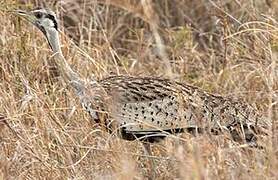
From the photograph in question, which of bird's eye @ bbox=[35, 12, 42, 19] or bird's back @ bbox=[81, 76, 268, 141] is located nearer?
bird's back @ bbox=[81, 76, 268, 141]

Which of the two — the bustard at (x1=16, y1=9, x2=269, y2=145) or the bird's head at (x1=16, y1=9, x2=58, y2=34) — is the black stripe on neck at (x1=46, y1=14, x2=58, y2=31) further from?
the bustard at (x1=16, y1=9, x2=269, y2=145)

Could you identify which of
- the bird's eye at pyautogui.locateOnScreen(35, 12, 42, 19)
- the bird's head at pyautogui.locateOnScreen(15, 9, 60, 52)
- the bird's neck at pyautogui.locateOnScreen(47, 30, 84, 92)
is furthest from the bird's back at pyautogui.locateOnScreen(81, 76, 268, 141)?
the bird's eye at pyautogui.locateOnScreen(35, 12, 42, 19)

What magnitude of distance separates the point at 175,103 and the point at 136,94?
0.20 meters

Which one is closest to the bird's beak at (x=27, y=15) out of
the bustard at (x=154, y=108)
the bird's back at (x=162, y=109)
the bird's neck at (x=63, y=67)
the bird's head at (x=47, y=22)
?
the bird's head at (x=47, y=22)

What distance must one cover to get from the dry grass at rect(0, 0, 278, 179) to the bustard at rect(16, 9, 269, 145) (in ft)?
0.30

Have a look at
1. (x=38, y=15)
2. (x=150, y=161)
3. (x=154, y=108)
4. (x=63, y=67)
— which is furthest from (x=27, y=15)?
(x=150, y=161)

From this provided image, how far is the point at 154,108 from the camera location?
14.7 ft

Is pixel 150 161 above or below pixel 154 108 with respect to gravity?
below

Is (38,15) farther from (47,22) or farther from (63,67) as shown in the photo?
(63,67)

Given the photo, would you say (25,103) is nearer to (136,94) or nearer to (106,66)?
(136,94)

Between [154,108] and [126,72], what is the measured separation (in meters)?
1.13

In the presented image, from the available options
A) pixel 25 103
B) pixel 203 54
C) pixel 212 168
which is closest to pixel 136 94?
pixel 25 103

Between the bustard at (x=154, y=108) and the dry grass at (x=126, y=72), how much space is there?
92 millimetres

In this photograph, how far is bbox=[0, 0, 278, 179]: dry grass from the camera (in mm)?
3734
